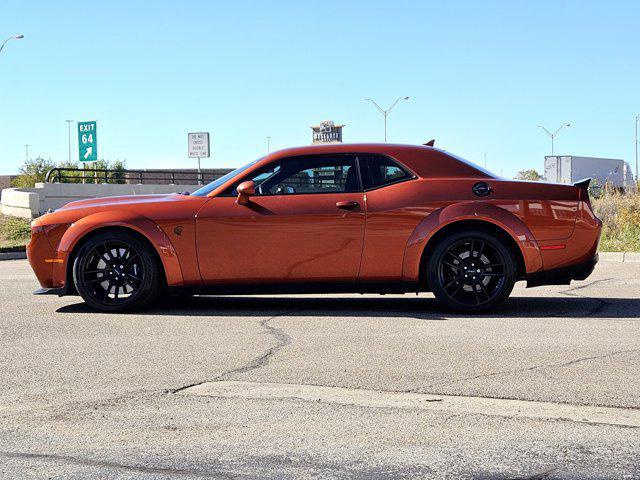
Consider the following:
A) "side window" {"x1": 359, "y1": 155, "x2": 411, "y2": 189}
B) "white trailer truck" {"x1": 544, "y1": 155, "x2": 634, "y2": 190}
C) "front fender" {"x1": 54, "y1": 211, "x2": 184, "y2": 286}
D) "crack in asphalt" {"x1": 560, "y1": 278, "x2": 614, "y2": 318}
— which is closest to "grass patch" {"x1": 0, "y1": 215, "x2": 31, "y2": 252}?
"front fender" {"x1": 54, "y1": 211, "x2": 184, "y2": 286}

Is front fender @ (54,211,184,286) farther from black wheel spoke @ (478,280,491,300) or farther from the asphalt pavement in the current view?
black wheel spoke @ (478,280,491,300)

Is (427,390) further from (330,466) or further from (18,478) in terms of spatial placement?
(18,478)

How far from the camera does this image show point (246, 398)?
5.02m

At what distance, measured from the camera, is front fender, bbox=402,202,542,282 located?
8234mm

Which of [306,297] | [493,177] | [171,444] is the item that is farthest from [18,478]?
→ [306,297]

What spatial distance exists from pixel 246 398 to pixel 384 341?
6.73ft

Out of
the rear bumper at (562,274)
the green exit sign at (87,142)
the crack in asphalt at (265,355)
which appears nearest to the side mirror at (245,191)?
the crack in asphalt at (265,355)

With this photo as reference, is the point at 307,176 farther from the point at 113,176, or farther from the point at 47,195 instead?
the point at 113,176

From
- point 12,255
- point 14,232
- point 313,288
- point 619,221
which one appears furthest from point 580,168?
point 313,288

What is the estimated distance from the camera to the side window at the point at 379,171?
8.49 m

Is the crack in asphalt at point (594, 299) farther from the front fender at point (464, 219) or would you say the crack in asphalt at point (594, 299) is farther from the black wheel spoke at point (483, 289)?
the black wheel spoke at point (483, 289)

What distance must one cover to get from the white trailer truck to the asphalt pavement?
46.9 metres

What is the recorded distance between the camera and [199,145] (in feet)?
236

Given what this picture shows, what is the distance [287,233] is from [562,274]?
252cm
